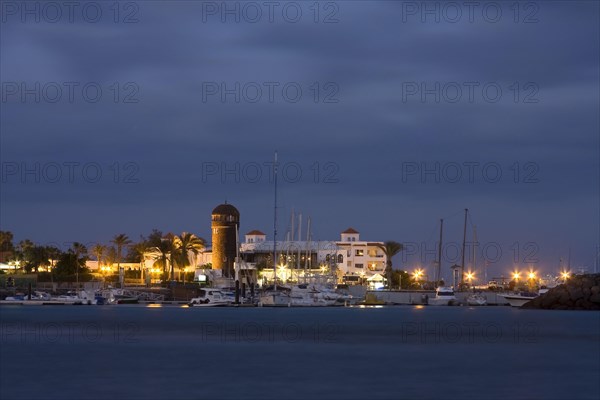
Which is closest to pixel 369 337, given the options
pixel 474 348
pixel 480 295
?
pixel 474 348

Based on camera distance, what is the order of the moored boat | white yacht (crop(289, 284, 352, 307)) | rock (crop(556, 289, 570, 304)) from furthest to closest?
the moored boat < rock (crop(556, 289, 570, 304)) < white yacht (crop(289, 284, 352, 307))

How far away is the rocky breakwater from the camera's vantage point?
15925cm

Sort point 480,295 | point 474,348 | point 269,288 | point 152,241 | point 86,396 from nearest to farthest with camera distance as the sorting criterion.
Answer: point 86,396 < point 474,348 < point 269,288 < point 480,295 < point 152,241

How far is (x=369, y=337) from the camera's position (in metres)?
101

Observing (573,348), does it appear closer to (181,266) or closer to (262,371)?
(262,371)

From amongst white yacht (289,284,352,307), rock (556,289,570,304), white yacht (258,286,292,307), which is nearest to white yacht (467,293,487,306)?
rock (556,289,570,304)

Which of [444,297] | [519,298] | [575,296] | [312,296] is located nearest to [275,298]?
[312,296]

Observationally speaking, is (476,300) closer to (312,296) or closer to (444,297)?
(444,297)

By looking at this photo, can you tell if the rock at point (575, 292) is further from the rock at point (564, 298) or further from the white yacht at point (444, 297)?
the white yacht at point (444, 297)

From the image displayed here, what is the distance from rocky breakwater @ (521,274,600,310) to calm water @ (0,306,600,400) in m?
43.0

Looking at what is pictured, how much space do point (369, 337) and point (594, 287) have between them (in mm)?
67034

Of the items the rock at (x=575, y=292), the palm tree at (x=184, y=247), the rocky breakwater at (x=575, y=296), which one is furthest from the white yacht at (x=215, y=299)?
the rock at (x=575, y=292)

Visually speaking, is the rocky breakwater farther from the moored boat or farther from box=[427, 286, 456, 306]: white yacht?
box=[427, 286, 456, 306]: white yacht

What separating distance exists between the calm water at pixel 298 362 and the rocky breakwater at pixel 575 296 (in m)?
43.0
